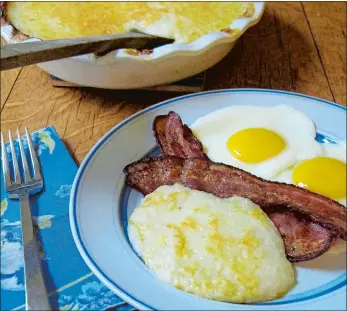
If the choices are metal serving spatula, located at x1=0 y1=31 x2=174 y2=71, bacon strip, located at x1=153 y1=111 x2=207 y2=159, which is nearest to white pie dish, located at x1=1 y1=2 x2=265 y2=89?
metal serving spatula, located at x1=0 y1=31 x2=174 y2=71

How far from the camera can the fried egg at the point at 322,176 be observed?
985 mm

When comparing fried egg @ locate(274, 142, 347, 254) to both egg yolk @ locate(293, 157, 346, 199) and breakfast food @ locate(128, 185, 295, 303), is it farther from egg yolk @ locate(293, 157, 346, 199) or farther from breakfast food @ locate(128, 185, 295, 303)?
breakfast food @ locate(128, 185, 295, 303)

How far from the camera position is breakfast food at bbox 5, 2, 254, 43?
1.33m

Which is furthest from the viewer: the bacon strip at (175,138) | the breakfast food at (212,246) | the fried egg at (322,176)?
the bacon strip at (175,138)

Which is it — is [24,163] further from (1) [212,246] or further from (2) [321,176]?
(2) [321,176]

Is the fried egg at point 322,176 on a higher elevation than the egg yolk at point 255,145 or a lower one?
lower

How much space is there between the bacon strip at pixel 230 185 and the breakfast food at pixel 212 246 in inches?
1.3

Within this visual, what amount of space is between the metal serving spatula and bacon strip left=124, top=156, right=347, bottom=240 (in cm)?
31

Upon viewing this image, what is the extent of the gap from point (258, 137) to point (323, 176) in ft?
0.57

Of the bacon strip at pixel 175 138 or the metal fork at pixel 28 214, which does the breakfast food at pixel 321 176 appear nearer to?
the bacon strip at pixel 175 138

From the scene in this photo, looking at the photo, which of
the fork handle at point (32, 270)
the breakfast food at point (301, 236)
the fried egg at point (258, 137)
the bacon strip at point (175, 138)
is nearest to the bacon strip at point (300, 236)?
the breakfast food at point (301, 236)

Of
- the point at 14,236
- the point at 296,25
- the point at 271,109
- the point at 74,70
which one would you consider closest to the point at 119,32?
the point at 74,70

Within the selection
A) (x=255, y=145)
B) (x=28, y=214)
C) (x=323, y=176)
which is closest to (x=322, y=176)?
(x=323, y=176)

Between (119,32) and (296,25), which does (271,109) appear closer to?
(119,32)
